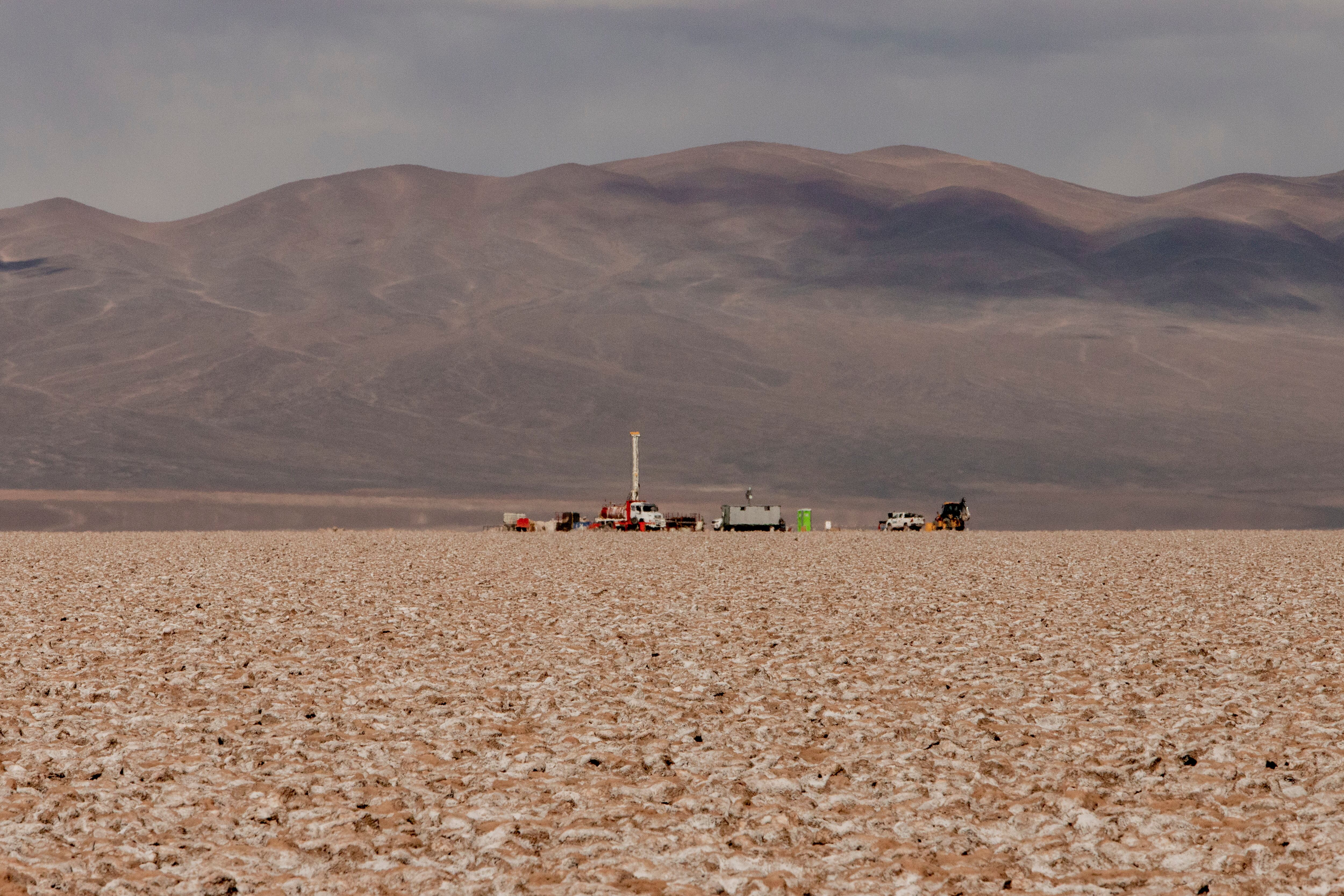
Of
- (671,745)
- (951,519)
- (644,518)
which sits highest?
(951,519)

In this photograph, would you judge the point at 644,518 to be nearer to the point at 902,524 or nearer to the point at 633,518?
the point at 633,518

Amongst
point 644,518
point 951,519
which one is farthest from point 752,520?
point 951,519

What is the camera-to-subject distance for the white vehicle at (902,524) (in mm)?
81438

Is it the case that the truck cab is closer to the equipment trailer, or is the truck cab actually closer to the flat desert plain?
the equipment trailer

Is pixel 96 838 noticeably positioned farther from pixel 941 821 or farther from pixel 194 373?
pixel 194 373

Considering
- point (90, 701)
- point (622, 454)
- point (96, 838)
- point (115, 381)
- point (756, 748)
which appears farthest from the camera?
→ point (115, 381)

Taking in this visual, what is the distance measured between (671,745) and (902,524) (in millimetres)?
69345

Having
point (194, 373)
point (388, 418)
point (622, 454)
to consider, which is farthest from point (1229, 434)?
point (194, 373)

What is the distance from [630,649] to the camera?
2022 centimetres

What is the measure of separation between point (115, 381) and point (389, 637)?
582 feet

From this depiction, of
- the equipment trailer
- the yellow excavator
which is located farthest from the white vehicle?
the equipment trailer

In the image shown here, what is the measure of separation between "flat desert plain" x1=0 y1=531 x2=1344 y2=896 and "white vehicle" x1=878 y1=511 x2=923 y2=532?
53.6 m

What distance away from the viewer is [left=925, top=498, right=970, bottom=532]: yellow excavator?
8294cm

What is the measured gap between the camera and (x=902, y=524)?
8188 centimetres
